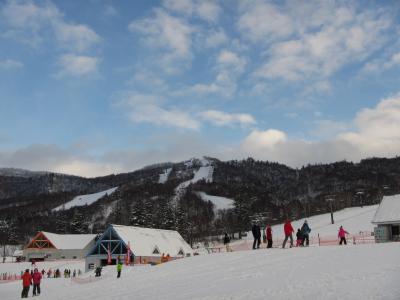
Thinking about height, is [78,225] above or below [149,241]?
above

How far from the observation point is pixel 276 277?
15.1 meters

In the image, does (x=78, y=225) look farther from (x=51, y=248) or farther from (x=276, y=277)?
(x=276, y=277)

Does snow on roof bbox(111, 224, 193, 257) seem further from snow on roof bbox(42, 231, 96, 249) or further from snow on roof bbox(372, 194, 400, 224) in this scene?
snow on roof bbox(42, 231, 96, 249)

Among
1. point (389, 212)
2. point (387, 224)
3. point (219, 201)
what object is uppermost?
point (219, 201)

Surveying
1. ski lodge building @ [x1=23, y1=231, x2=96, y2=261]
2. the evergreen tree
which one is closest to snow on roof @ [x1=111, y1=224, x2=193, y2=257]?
ski lodge building @ [x1=23, y1=231, x2=96, y2=261]

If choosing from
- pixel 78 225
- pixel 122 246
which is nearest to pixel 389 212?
pixel 122 246

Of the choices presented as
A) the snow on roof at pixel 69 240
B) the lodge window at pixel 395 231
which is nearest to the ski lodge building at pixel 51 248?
the snow on roof at pixel 69 240

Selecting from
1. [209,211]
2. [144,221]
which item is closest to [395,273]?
[144,221]

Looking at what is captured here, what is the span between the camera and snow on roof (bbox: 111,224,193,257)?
175 feet

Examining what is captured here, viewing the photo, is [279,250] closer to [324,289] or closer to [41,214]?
[324,289]

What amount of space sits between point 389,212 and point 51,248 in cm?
6755

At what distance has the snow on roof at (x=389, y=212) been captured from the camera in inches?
1630

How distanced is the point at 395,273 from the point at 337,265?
327 centimetres

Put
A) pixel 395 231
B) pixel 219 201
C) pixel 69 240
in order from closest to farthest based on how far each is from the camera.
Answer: pixel 395 231 → pixel 69 240 → pixel 219 201
